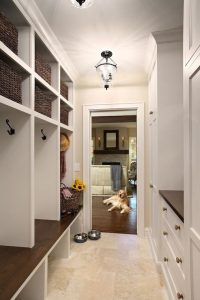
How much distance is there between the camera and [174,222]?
5.39ft

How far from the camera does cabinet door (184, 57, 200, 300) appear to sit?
996 millimetres

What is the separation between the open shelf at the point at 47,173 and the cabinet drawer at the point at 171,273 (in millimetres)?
1252

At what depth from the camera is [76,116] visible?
3.30 metres

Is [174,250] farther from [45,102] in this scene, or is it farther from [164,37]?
[164,37]

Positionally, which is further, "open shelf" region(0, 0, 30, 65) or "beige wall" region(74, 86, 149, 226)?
"beige wall" region(74, 86, 149, 226)

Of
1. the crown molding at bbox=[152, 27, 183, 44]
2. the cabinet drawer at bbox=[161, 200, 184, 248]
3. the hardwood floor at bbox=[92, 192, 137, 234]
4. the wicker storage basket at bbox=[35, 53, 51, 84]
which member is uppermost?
the crown molding at bbox=[152, 27, 183, 44]

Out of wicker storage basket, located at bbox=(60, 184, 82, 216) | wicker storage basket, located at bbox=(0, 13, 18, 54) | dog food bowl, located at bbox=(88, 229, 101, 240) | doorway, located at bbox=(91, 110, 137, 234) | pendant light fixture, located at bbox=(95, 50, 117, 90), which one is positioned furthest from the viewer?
doorway, located at bbox=(91, 110, 137, 234)

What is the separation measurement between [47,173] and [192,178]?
5.88 feet

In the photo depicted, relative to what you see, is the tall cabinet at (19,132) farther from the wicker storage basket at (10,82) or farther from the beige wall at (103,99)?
the beige wall at (103,99)

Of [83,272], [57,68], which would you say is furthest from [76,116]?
[83,272]

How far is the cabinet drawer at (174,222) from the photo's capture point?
1.46 metres

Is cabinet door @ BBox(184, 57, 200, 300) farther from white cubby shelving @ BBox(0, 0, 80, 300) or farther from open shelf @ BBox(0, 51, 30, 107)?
open shelf @ BBox(0, 51, 30, 107)

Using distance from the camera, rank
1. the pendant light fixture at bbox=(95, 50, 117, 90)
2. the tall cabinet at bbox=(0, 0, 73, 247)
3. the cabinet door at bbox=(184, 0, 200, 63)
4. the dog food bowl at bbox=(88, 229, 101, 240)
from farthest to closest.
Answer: the dog food bowl at bbox=(88, 229, 101, 240)
the pendant light fixture at bbox=(95, 50, 117, 90)
the tall cabinet at bbox=(0, 0, 73, 247)
the cabinet door at bbox=(184, 0, 200, 63)

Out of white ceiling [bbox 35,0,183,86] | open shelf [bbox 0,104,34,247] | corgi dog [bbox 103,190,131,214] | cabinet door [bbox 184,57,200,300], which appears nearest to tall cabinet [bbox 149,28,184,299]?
white ceiling [bbox 35,0,183,86]
